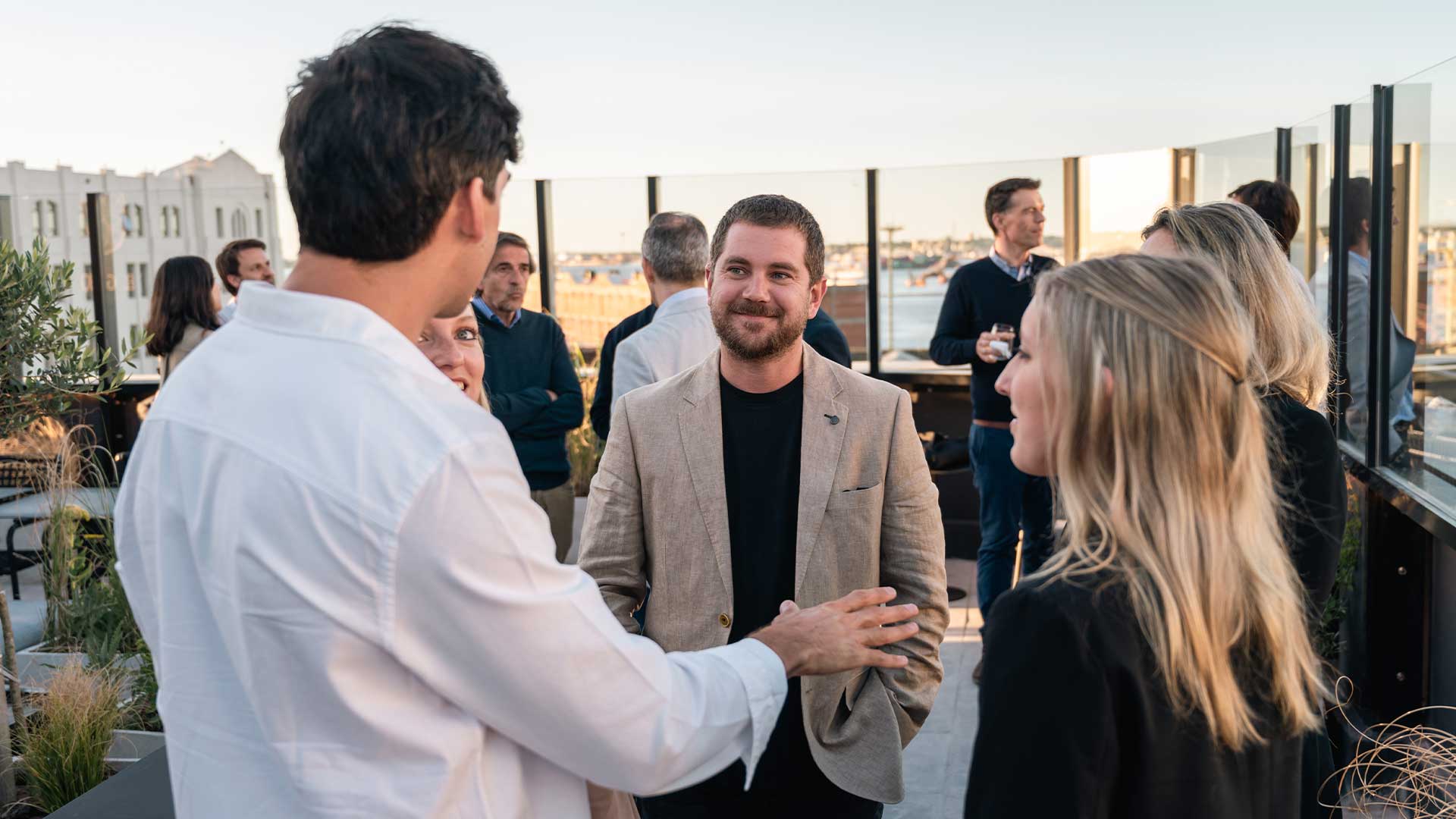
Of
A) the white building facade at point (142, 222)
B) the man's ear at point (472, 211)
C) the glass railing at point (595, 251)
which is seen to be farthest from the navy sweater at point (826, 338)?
the white building facade at point (142, 222)

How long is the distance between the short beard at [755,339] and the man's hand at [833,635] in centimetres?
80

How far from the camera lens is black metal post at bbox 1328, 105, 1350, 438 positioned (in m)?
4.67

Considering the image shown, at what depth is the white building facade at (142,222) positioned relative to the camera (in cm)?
936

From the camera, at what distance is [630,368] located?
393 cm

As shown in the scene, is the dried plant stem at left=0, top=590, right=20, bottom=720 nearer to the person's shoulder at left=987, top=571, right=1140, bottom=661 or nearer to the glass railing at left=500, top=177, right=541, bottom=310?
the person's shoulder at left=987, top=571, right=1140, bottom=661

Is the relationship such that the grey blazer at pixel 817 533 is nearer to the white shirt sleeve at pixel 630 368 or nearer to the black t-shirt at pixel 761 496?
the black t-shirt at pixel 761 496

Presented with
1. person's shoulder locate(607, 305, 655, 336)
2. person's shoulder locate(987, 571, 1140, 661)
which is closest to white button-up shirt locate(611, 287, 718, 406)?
person's shoulder locate(607, 305, 655, 336)

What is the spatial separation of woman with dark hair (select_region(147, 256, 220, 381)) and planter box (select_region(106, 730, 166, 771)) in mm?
2752

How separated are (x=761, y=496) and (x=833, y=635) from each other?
0.77 metres

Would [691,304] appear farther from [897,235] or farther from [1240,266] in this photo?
[897,235]

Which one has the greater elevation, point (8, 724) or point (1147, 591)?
point (1147, 591)

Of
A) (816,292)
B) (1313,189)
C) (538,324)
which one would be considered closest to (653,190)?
(538,324)

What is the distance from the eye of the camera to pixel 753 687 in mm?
1430

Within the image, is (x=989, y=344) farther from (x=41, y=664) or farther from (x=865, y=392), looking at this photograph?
(x=41, y=664)
